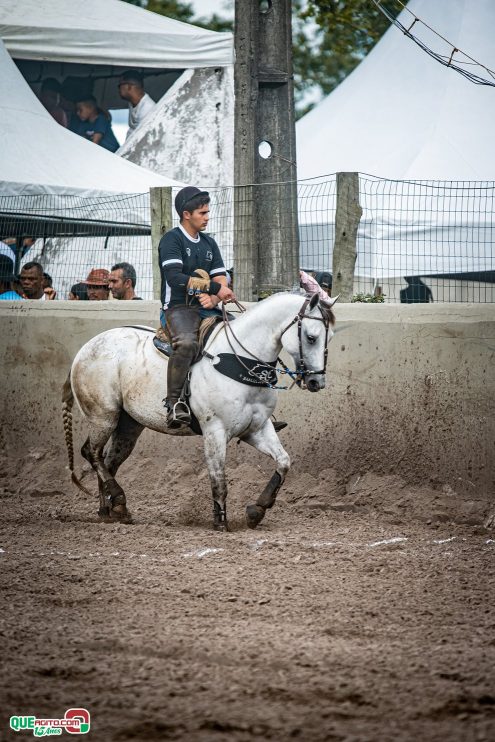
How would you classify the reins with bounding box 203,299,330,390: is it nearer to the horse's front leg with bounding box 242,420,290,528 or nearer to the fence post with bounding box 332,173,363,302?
the horse's front leg with bounding box 242,420,290,528

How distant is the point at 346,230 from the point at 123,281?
295 cm

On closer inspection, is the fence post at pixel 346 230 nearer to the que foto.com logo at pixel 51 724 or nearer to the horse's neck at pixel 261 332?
the horse's neck at pixel 261 332

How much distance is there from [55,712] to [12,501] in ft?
20.8

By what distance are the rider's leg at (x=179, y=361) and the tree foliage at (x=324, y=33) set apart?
16213mm

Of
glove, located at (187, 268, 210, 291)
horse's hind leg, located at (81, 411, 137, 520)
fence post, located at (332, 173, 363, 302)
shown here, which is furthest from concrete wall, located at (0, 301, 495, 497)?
glove, located at (187, 268, 210, 291)

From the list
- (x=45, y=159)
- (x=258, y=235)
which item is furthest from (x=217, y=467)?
(x=45, y=159)

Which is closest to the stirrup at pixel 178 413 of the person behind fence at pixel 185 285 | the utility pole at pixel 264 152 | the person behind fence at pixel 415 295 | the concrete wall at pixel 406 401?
the person behind fence at pixel 185 285

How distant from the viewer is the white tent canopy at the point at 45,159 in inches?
530

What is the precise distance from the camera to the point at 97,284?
11914 mm

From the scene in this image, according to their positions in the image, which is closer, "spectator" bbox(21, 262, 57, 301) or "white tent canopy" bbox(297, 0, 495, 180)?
"spectator" bbox(21, 262, 57, 301)

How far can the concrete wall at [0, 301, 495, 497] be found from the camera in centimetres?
920

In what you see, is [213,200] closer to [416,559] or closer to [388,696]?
[416,559]

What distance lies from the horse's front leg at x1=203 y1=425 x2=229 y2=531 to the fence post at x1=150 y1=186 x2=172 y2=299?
9.82ft

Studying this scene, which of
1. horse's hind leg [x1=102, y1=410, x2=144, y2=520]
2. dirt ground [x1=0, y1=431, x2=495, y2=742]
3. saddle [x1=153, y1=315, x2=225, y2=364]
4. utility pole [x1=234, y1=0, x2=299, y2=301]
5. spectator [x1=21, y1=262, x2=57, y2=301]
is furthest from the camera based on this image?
spectator [x1=21, y1=262, x2=57, y2=301]
